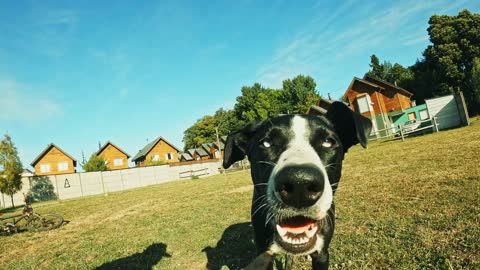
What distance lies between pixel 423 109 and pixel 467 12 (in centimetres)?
1974

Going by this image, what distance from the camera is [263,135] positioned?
3621 millimetres

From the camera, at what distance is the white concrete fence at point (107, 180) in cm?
3825

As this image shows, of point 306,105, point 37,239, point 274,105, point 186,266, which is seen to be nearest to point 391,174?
point 186,266

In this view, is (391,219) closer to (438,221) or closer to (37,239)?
(438,221)

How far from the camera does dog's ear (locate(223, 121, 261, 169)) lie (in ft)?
14.4

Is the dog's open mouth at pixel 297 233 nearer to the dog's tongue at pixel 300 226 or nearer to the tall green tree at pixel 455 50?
the dog's tongue at pixel 300 226

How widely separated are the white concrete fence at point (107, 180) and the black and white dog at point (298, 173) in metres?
40.4

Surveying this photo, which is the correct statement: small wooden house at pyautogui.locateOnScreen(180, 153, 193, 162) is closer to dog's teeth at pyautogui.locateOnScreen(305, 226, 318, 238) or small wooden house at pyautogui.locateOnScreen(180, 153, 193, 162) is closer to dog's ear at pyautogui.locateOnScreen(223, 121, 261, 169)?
dog's ear at pyautogui.locateOnScreen(223, 121, 261, 169)

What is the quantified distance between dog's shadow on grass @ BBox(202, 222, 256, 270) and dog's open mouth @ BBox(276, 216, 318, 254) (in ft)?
8.75

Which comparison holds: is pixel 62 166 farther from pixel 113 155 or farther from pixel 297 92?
pixel 297 92

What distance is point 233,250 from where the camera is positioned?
19.4 feet

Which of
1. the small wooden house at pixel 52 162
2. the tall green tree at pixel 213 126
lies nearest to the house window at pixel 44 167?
the small wooden house at pixel 52 162

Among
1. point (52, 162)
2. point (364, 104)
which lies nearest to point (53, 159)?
point (52, 162)

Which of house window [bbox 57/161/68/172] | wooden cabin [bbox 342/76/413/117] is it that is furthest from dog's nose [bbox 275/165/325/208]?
house window [bbox 57/161/68/172]
